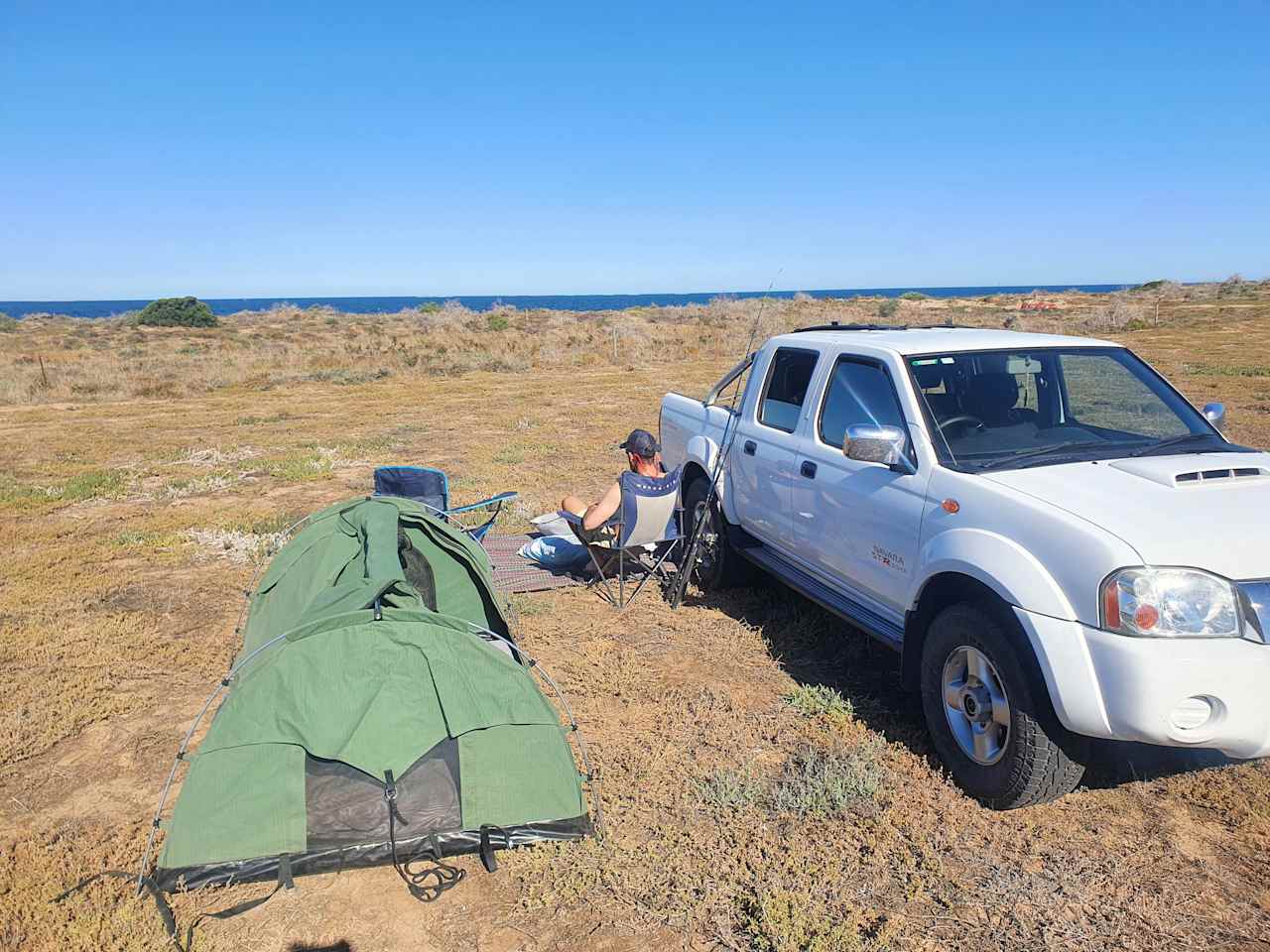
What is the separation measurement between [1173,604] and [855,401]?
218 cm

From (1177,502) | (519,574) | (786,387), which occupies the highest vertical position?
(786,387)

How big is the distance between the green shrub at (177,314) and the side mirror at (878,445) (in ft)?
170

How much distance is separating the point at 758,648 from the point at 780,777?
162 cm

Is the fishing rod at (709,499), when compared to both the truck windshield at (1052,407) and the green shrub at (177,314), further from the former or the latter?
the green shrub at (177,314)

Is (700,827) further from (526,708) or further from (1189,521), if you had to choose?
(1189,521)

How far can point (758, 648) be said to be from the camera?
19.2 ft

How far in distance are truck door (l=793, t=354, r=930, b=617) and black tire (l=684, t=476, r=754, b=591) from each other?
1.22 meters

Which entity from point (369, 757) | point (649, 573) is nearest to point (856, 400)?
point (649, 573)

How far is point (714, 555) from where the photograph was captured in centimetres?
669

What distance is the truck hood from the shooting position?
10.6ft

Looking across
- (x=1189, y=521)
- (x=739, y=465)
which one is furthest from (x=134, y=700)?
(x=1189, y=521)

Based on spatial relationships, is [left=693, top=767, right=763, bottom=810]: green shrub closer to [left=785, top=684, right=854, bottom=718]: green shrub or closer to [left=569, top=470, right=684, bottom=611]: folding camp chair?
[left=785, top=684, right=854, bottom=718]: green shrub

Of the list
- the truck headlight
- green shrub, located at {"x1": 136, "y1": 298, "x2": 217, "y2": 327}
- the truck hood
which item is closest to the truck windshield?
the truck hood

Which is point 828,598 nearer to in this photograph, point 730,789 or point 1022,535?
point 730,789
